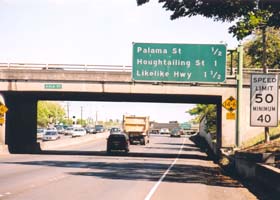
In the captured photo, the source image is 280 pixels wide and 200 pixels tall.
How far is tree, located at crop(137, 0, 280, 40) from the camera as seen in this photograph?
18891 mm

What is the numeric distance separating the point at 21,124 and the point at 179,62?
1738cm

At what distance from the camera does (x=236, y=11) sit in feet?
63.6

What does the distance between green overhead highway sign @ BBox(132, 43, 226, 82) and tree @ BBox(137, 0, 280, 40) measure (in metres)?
17.7

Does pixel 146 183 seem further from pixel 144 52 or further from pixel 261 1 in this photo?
pixel 144 52

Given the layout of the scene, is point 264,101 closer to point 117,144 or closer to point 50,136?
point 117,144

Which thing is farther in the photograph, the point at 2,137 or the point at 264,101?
the point at 2,137

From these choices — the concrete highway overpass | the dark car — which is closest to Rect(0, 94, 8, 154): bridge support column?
the concrete highway overpass

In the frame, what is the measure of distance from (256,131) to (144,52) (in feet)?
35.5

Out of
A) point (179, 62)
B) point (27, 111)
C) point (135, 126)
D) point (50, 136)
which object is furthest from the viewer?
point (50, 136)

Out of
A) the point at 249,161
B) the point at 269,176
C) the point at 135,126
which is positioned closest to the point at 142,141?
the point at 135,126

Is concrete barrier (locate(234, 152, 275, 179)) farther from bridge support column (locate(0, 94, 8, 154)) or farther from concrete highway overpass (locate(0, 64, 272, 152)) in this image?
bridge support column (locate(0, 94, 8, 154))

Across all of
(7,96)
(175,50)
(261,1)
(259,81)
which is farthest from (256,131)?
(261,1)

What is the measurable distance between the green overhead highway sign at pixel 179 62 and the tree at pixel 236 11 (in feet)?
58.0

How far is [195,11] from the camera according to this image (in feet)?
65.5
